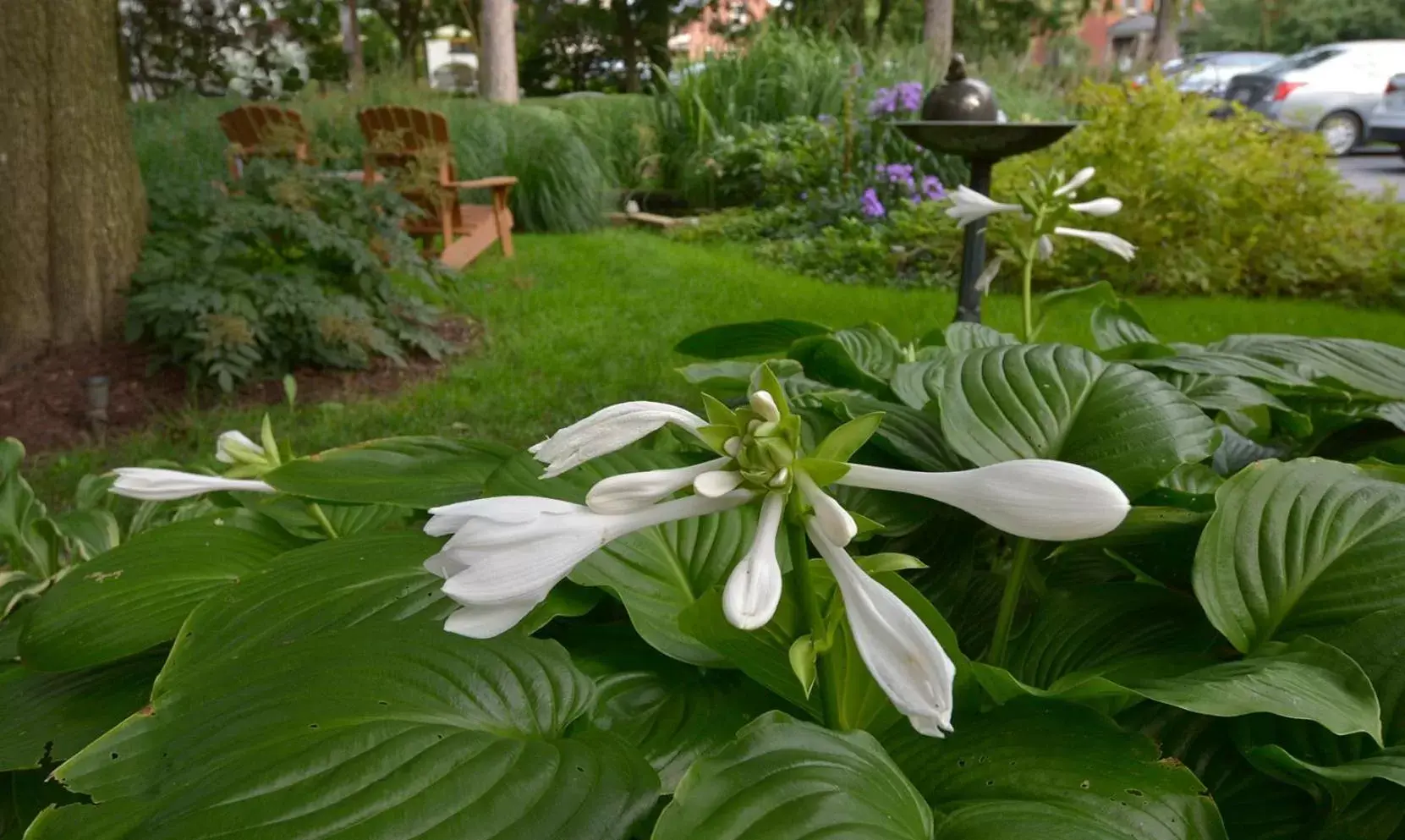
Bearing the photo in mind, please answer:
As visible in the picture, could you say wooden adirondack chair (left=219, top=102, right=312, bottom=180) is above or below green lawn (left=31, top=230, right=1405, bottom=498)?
above

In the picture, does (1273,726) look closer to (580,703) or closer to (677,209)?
(580,703)

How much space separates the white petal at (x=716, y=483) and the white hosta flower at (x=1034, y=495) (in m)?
0.07

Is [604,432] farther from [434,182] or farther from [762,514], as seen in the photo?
[434,182]

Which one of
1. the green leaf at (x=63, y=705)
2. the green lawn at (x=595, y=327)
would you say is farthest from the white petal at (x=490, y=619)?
the green lawn at (x=595, y=327)

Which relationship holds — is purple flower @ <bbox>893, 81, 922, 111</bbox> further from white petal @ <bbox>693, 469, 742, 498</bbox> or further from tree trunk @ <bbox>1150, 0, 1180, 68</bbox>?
tree trunk @ <bbox>1150, 0, 1180, 68</bbox>

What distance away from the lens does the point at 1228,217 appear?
19.4 feet

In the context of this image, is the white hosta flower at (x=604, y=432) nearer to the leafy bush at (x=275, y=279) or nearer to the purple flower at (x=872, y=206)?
the leafy bush at (x=275, y=279)

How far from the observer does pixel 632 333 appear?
5.23 metres

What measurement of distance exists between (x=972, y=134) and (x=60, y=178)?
3.66 m

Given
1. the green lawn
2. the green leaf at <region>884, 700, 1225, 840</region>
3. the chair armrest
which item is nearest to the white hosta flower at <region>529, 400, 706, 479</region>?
Result: the green leaf at <region>884, 700, 1225, 840</region>

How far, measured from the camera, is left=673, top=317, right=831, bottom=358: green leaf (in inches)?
79.4

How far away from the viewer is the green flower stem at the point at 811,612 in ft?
2.42

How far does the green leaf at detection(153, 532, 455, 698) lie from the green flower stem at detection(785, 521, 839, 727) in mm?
318

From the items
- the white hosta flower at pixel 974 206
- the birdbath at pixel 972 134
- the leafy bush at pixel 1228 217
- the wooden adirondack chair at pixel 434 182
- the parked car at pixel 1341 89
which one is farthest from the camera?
the parked car at pixel 1341 89
